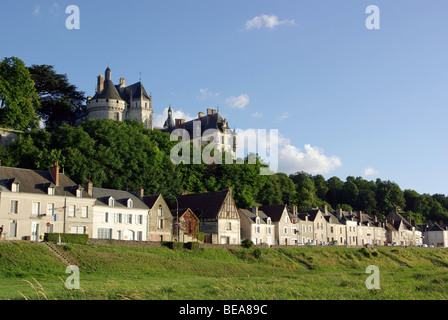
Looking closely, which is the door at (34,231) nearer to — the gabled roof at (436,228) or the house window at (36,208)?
the house window at (36,208)

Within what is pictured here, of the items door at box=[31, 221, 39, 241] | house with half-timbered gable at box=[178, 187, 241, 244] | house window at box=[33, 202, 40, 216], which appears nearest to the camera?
door at box=[31, 221, 39, 241]

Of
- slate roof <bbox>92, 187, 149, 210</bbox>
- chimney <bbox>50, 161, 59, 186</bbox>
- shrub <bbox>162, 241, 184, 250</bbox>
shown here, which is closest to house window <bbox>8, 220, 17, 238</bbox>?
chimney <bbox>50, 161, 59, 186</bbox>

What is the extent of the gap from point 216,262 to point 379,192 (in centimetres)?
9701

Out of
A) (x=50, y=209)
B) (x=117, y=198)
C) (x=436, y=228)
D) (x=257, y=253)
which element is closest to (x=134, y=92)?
(x=117, y=198)

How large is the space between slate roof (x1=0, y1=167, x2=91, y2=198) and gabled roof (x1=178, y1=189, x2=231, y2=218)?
15681 mm

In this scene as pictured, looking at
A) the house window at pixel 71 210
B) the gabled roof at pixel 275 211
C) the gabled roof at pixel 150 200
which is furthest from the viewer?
the gabled roof at pixel 275 211

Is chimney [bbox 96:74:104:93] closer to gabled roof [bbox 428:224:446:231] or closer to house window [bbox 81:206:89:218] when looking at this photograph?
house window [bbox 81:206:89:218]

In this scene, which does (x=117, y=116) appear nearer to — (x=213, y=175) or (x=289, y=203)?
(x=213, y=175)

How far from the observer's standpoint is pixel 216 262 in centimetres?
4128

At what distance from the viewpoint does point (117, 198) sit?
5003cm

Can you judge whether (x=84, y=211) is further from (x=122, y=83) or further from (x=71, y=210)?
(x=122, y=83)

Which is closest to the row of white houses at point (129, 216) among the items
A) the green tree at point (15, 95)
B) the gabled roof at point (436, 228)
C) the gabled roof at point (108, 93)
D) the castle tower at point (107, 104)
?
the green tree at point (15, 95)

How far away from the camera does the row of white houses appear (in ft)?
136

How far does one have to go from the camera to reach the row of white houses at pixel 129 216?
1635 inches
